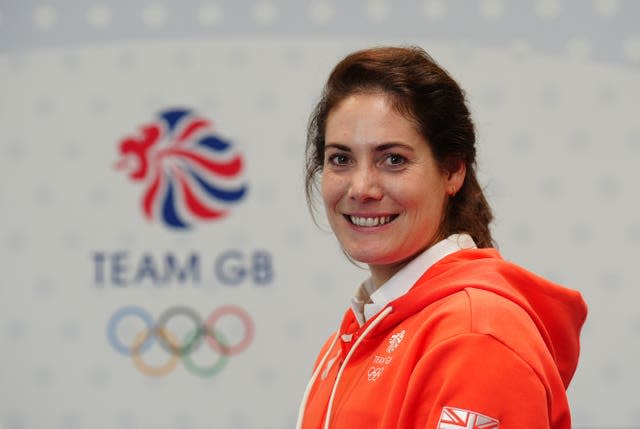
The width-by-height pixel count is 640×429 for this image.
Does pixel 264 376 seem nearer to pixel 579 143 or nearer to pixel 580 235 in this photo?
pixel 580 235

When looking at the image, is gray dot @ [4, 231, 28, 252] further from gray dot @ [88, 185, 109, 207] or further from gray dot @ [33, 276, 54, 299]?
gray dot @ [88, 185, 109, 207]

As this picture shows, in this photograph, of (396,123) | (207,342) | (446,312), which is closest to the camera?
(446,312)

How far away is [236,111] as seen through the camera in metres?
2.85

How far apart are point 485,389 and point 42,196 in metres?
2.10

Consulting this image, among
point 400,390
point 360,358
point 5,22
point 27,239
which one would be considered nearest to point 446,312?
point 400,390

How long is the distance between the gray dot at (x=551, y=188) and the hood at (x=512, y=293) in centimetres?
146

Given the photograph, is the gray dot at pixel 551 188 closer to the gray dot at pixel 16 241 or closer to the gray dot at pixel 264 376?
the gray dot at pixel 264 376

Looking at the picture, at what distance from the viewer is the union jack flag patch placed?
42.1 inches

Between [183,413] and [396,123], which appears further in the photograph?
[183,413]

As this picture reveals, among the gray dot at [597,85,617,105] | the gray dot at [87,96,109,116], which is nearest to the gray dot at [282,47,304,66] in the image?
the gray dot at [87,96,109,116]

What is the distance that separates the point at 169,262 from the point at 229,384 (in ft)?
1.37

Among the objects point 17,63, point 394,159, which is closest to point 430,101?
point 394,159

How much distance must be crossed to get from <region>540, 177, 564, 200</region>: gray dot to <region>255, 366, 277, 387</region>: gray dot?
997mm

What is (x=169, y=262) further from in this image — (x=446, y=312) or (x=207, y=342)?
(x=446, y=312)
